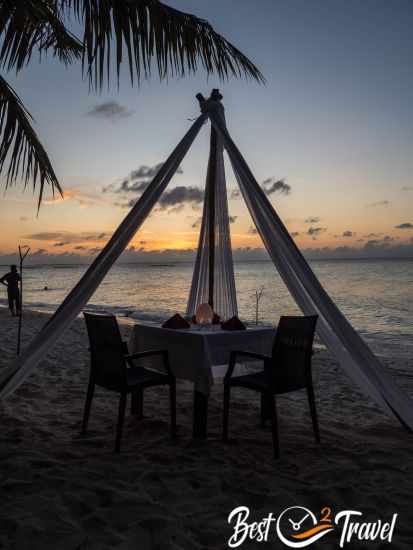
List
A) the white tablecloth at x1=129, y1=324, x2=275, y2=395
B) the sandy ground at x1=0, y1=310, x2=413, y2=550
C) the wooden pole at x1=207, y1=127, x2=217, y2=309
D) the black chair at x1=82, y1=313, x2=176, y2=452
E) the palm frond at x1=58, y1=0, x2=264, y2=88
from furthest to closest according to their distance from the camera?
the wooden pole at x1=207, y1=127, x2=217, y2=309 < the white tablecloth at x1=129, y1=324, x2=275, y2=395 < the black chair at x1=82, y1=313, x2=176, y2=452 < the palm frond at x1=58, y1=0, x2=264, y2=88 < the sandy ground at x1=0, y1=310, x2=413, y2=550

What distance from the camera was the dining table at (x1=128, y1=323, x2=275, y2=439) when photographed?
3.29m

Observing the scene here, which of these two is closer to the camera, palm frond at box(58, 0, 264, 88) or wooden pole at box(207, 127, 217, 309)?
palm frond at box(58, 0, 264, 88)

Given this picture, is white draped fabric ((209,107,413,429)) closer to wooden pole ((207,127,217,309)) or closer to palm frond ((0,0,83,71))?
wooden pole ((207,127,217,309))

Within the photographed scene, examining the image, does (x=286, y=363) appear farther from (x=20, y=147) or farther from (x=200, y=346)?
(x=20, y=147)

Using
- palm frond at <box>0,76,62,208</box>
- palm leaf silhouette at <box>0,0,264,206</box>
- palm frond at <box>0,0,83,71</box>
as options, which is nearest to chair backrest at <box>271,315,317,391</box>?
palm leaf silhouette at <box>0,0,264,206</box>

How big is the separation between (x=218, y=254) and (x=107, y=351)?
177 centimetres

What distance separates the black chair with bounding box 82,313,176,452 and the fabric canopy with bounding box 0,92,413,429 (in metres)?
0.38

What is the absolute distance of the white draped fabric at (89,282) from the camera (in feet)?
11.6

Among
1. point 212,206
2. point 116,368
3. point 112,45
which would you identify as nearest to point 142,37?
point 112,45

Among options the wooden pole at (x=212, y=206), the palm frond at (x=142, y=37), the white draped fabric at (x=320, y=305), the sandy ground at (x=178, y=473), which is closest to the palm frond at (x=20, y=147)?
the palm frond at (x=142, y=37)

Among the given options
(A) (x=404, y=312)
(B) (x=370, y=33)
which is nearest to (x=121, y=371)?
(B) (x=370, y=33)

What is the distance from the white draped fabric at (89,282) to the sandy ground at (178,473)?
0.49m

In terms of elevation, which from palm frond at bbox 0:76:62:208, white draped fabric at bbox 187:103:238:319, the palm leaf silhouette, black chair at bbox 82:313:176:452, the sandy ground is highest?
the palm leaf silhouette

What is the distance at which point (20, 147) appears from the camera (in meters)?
3.68
